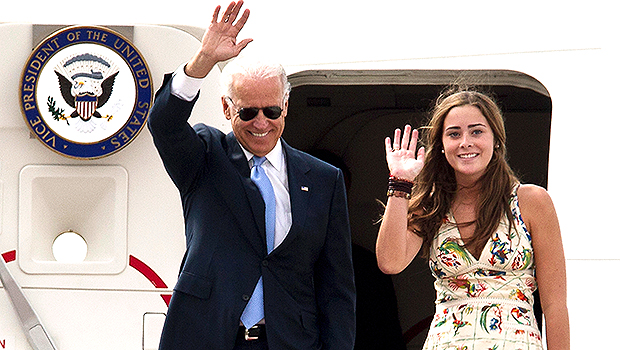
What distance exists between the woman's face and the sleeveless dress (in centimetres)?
16

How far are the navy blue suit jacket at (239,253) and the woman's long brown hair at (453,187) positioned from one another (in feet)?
0.88

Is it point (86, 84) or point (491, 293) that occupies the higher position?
point (86, 84)

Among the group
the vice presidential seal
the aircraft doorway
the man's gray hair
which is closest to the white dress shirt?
the man's gray hair

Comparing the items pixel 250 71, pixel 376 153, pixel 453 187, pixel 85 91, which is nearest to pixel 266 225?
pixel 250 71

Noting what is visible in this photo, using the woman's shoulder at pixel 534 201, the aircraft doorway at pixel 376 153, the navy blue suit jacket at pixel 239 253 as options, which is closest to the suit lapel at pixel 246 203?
the navy blue suit jacket at pixel 239 253

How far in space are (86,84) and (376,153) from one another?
2.56 m

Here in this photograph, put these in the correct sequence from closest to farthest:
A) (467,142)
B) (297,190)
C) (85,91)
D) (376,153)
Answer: (297,190)
(467,142)
(85,91)
(376,153)

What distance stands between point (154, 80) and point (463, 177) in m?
1.43

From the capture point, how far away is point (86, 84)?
3.55 meters

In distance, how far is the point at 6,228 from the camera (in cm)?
360

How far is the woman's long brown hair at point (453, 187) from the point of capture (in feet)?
Answer: 8.59

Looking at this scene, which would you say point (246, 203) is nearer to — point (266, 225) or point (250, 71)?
point (266, 225)

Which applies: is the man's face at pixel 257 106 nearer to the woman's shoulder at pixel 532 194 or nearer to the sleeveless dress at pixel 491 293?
the sleeveless dress at pixel 491 293

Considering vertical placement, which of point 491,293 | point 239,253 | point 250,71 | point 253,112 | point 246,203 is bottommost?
point 491,293
